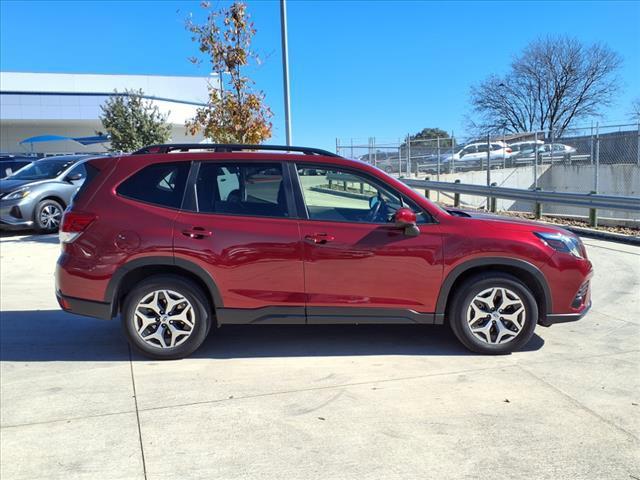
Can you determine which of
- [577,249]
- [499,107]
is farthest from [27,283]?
[499,107]

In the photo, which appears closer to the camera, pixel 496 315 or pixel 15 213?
pixel 496 315

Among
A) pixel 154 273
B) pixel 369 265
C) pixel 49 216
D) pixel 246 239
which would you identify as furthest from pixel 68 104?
pixel 369 265

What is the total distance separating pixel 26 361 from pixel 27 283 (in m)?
3.25

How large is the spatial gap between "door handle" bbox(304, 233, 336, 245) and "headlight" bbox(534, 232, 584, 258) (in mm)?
1737

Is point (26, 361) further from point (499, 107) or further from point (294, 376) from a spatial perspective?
point (499, 107)

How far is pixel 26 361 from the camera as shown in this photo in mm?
4473

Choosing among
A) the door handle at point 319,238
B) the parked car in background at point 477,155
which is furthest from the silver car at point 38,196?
the parked car in background at point 477,155

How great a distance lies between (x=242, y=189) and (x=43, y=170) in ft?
31.0

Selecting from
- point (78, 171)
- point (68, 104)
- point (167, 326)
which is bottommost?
point (167, 326)

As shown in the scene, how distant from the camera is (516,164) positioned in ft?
83.3

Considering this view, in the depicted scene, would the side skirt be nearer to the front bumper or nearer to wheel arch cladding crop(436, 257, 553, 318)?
wheel arch cladding crop(436, 257, 553, 318)

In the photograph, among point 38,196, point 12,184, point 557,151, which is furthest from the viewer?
point 557,151

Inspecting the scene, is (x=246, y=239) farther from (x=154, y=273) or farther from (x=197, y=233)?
(x=154, y=273)

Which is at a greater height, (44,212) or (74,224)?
(44,212)
